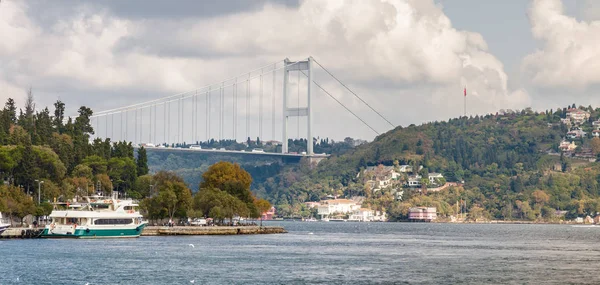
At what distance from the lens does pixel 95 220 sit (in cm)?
10906

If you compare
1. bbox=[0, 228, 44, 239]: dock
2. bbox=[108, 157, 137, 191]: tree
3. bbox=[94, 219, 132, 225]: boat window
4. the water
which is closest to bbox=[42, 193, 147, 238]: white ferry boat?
bbox=[94, 219, 132, 225]: boat window

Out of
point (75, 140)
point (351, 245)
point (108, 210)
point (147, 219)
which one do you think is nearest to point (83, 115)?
point (75, 140)

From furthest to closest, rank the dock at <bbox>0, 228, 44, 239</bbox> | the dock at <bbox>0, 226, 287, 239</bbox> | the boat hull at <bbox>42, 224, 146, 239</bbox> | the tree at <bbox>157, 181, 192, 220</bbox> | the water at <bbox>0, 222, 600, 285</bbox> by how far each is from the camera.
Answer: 1. the tree at <bbox>157, 181, 192, 220</bbox>
2. the boat hull at <bbox>42, 224, 146, 239</bbox>
3. the dock at <bbox>0, 226, 287, 239</bbox>
4. the dock at <bbox>0, 228, 44, 239</bbox>
5. the water at <bbox>0, 222, 600, 285</bbox>

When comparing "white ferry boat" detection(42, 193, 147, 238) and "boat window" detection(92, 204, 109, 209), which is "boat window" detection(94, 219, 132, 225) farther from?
"boat window" detection(92, 204, 109, 209)

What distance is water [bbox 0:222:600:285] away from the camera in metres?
66.4

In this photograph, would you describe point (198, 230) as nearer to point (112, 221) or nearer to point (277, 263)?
point (112, 221)

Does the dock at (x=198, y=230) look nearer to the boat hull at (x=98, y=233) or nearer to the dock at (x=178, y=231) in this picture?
the dock at (x=178, y=231)

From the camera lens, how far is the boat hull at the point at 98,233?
10806 centimetres

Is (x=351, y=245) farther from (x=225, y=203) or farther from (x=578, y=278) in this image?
(x=578, y=278)

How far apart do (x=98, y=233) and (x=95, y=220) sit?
1509 mm

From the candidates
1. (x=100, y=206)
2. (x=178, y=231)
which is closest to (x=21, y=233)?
(x=100, y=206)

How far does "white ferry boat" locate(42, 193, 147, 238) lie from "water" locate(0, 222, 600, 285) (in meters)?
3.43

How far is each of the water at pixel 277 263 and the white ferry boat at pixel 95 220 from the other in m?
3.43

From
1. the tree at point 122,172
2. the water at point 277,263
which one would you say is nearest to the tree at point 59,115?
the tree at point 122,172
